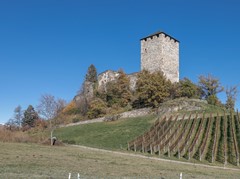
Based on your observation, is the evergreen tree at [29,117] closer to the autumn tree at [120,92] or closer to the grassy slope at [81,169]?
the autumn tree at [120,92]

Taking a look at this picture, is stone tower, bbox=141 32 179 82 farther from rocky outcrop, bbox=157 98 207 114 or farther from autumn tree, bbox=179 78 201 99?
rocky outcrop, bbox=157 98 207 114

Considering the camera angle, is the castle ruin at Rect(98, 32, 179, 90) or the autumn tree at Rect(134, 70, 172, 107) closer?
the autumn tree at Rect(134, 70, 172, 107)

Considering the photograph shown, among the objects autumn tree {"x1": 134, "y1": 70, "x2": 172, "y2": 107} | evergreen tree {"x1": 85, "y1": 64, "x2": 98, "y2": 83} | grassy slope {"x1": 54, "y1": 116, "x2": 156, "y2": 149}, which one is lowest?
grassy slope {"x1": 54, "y1": 116, "x2": 156, "y2": 149}

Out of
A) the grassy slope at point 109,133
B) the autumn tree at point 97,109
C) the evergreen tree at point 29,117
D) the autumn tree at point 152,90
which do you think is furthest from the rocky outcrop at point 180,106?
the evergreen tree at point 29,117

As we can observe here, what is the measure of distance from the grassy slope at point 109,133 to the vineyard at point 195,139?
1.57 m

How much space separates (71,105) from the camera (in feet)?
220

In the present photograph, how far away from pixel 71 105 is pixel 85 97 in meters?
6.01

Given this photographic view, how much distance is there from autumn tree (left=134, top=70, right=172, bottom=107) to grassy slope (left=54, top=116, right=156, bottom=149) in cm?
443

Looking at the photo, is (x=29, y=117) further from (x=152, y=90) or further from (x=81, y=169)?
(x=81, y=169)

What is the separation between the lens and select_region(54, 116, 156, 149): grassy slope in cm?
3120

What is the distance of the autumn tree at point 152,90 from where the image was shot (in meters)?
43.5

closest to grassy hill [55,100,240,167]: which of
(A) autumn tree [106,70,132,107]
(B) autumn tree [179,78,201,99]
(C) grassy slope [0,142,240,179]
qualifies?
(B) autumn tree [179,78,201,99]

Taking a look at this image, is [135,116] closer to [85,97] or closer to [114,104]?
[114,104]

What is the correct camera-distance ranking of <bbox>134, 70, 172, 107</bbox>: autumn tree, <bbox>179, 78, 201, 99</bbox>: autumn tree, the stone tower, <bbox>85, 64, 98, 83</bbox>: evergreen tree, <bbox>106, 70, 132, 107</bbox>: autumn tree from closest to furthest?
<bbox>134, 70, 172, 107</bbox>: autumn tree < <bbox>179, 78, 201, 99</bbox>: autumn tree < the stone tower < <bbox>106, 70, 132, 107</bbox>: autumn tree < <bbox>85, 64, 98, 83</bbox>: evergreen tree
